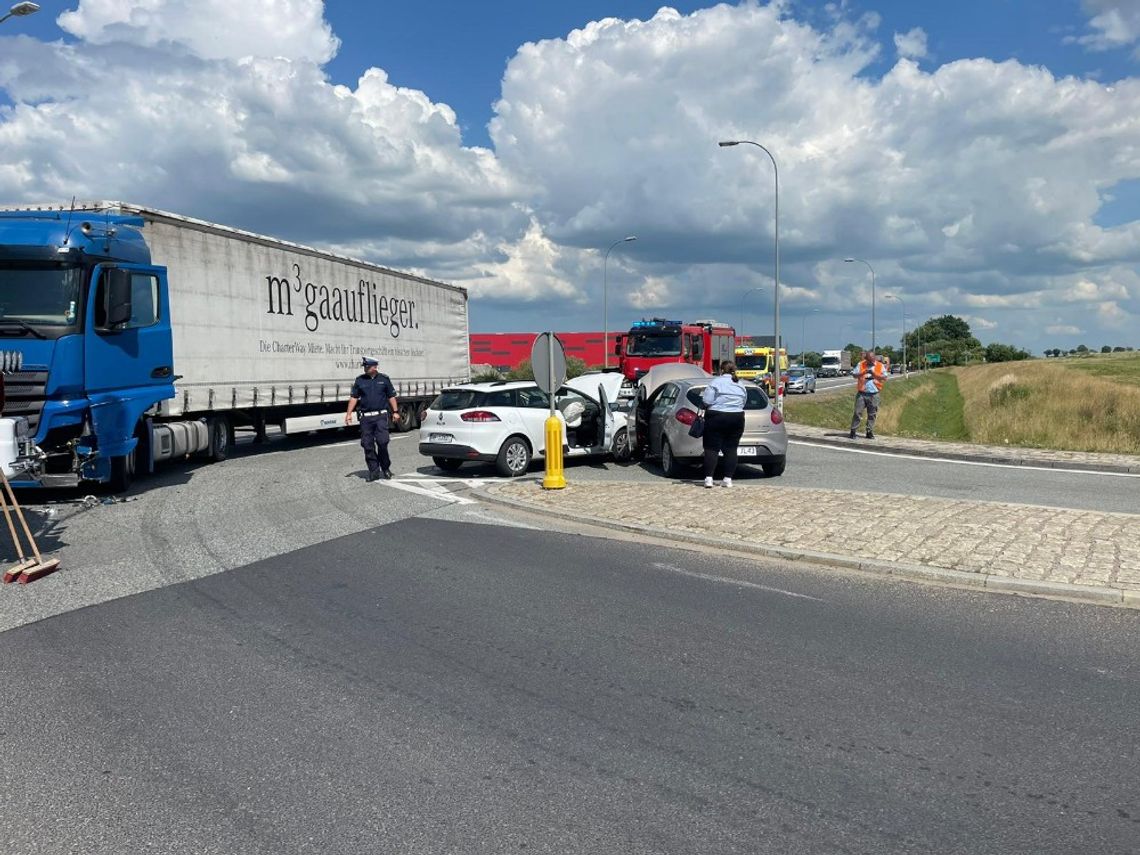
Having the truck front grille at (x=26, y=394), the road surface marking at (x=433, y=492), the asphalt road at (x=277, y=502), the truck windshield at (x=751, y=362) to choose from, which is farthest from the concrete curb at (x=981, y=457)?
the truck windshield at (x=751, y=362)

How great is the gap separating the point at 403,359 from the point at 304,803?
20066 mm

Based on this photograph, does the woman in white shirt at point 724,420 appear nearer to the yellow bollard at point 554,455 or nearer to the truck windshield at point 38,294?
the yellow bollard at point 554,455

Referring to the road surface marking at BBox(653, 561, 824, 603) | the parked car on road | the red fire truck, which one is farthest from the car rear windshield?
the parked car on road

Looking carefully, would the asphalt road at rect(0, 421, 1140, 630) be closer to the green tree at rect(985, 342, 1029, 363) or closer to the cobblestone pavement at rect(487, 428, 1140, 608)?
the cobblestone pavement at rect(487, 428, 1140, 608)

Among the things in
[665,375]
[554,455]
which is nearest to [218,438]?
[554,455]

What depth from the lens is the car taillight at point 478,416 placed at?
13422 mm

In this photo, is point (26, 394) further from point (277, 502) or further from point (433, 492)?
point (433, 492)

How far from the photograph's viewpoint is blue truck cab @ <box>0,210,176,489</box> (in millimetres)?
10320

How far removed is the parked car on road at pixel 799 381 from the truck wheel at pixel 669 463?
39.2 m

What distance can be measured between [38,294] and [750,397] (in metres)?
9.68

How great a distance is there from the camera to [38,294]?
10.7 m

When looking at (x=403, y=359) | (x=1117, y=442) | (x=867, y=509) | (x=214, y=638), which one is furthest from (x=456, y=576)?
(x=1117, y=442)

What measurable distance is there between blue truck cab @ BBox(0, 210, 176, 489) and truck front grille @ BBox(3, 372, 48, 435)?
0.01m

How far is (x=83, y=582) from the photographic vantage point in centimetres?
715
